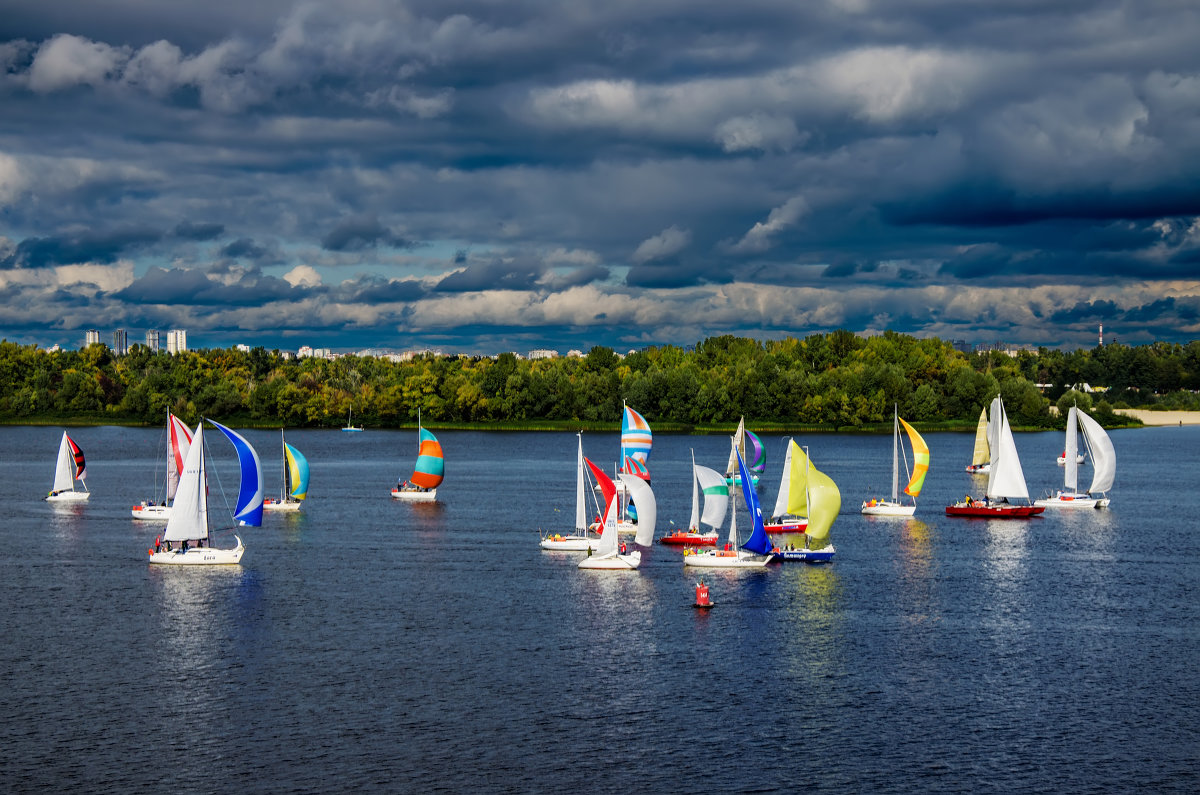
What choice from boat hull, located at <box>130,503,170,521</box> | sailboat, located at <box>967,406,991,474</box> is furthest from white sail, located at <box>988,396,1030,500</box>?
boat hull, located at <box>130,503,170,521</box>

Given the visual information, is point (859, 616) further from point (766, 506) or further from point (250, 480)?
point (766, 506)

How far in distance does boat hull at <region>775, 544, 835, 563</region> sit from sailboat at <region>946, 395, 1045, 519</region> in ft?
95.9


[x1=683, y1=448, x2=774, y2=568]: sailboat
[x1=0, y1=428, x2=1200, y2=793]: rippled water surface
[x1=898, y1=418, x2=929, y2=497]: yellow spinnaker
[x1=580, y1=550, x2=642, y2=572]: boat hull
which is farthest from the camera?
[x1=898, y1=418, x2=929, y2=497]: yellow spinnaker

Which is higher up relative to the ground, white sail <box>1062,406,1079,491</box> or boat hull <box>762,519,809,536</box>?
white sail <box>1062,406,1079,491</box>

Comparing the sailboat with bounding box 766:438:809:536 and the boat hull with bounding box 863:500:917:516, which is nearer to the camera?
the sailboat with bounding box 766:438:809:536

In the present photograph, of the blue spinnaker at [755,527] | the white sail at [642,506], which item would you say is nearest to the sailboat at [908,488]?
the blue spinnaker at [755,527]

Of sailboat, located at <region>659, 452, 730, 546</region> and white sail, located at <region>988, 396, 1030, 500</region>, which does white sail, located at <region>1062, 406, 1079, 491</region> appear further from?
sailboat, located at <region>659, 452, 730, 546</region>

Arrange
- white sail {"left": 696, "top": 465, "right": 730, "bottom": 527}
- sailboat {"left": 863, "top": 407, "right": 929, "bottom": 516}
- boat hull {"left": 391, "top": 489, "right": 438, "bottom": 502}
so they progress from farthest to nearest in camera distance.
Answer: boat hull {"left": 391, "top": 489, "right": 438, "bottom": 502} < sailboat {"left": 863, "top": 407, "right": 929, "bottom": 516} < white sail {"left": 696, "top": 465, "right": 730, "bottom": 527}

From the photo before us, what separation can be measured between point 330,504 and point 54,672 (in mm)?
54429

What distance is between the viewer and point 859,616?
185 feet

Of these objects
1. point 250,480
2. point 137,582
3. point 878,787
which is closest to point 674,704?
point 878,787

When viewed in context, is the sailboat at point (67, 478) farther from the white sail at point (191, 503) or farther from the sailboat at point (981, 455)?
the sailboat at point (981, 455)

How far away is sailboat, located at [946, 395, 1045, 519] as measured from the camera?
95000mm

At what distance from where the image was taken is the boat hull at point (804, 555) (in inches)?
2776
